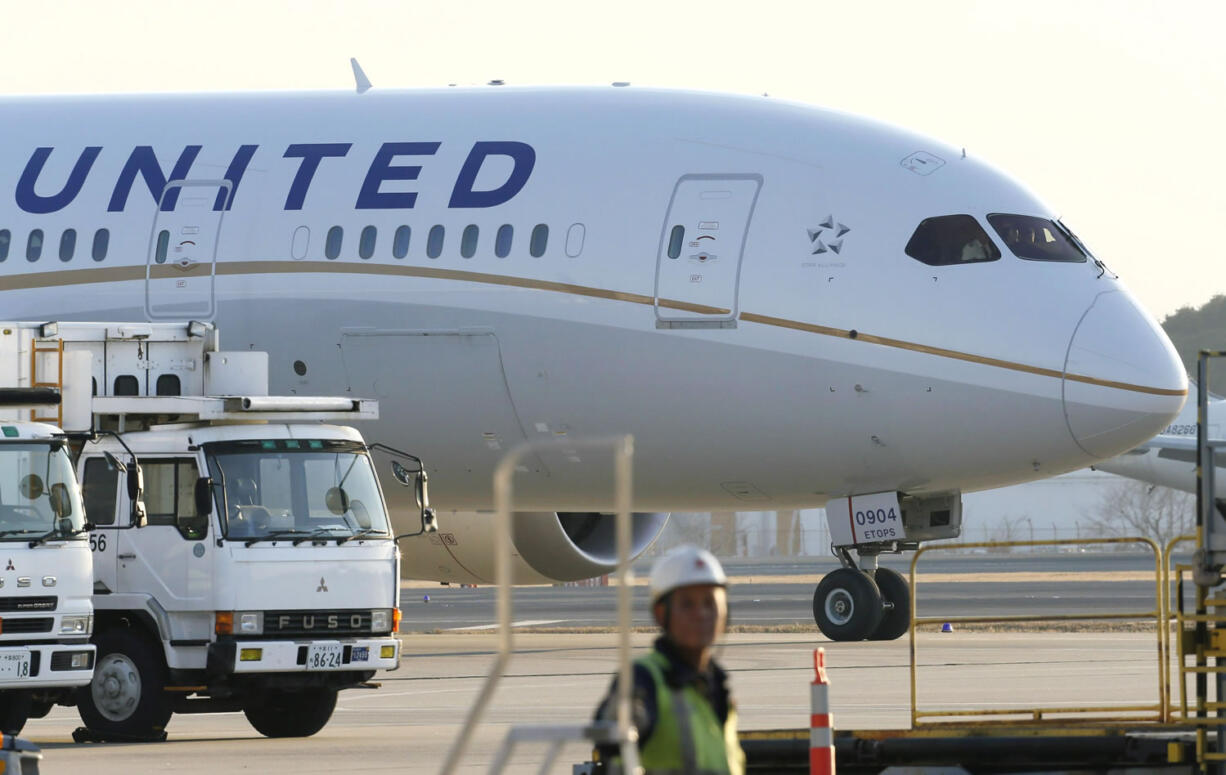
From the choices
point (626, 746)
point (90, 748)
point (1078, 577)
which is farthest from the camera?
point (1078, 577)

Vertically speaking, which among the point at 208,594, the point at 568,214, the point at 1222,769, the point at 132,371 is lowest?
the point at 1222,769

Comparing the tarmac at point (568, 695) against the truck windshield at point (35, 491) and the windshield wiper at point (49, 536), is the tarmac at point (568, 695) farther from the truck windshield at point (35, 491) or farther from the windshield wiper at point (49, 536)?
the truck windshield at point (35, 491)

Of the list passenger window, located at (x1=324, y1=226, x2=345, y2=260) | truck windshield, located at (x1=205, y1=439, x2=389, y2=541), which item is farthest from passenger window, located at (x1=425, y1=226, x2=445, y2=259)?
truck windshield, located at (x1=205, y1=439, x2=389, y2=541)

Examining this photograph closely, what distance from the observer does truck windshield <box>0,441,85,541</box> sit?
682 inches

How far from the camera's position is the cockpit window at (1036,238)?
73.9 feet

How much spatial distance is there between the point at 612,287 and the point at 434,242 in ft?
6.55

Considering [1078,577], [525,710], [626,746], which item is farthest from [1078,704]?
[1078,577]

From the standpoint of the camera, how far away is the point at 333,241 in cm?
2389

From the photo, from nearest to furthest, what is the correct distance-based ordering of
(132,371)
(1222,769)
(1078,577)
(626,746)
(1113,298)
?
(626,746) → (1222,769) → (132,371) → (1113,298) → (1078,577)

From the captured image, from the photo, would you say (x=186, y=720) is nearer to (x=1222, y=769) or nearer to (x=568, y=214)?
(x=568, y=214)

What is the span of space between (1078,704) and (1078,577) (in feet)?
180

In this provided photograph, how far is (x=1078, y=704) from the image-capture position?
18938 millimetres

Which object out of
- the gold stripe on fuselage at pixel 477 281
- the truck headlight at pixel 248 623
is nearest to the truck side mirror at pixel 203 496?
the truck headlight at pixel 248 623

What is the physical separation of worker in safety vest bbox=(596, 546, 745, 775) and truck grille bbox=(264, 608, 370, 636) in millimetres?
10664
